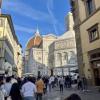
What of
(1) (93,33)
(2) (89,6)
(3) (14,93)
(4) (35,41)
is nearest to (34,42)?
(4) (35,41)

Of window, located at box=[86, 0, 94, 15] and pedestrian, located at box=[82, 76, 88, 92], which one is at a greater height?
window, located at box=[86, 0, 94, 15]

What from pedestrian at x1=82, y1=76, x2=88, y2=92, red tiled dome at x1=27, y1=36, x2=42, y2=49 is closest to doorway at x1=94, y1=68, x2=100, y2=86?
pedestrian at x1=82, y1=76, x2=88, y2=92

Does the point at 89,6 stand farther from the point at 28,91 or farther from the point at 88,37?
the point at 28,91

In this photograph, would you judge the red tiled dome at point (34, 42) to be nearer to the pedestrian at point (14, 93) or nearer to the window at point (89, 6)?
the window at point (89, 6)

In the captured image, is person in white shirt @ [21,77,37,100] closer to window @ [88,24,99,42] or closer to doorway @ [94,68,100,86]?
window @ [88,24,99,42]

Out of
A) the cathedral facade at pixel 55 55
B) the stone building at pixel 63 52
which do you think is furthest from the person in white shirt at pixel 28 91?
the stone building at pixel 63 52

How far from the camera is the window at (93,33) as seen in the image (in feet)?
79.7

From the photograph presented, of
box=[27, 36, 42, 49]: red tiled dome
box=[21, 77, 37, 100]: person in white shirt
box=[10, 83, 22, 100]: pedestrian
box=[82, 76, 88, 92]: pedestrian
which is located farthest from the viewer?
box=[27, 36, 42, 49]: red tiled dome

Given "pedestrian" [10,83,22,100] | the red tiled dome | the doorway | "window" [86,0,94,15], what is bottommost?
"pedestrian" [10,83,22,100]

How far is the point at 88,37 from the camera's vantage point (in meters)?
26.4

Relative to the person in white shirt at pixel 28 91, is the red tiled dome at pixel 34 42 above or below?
above

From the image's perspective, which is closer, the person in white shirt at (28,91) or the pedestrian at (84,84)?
the person in white shirt at (28,91)

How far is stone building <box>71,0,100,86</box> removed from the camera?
2430 centimetres

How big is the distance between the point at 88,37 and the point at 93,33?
1.13 m
